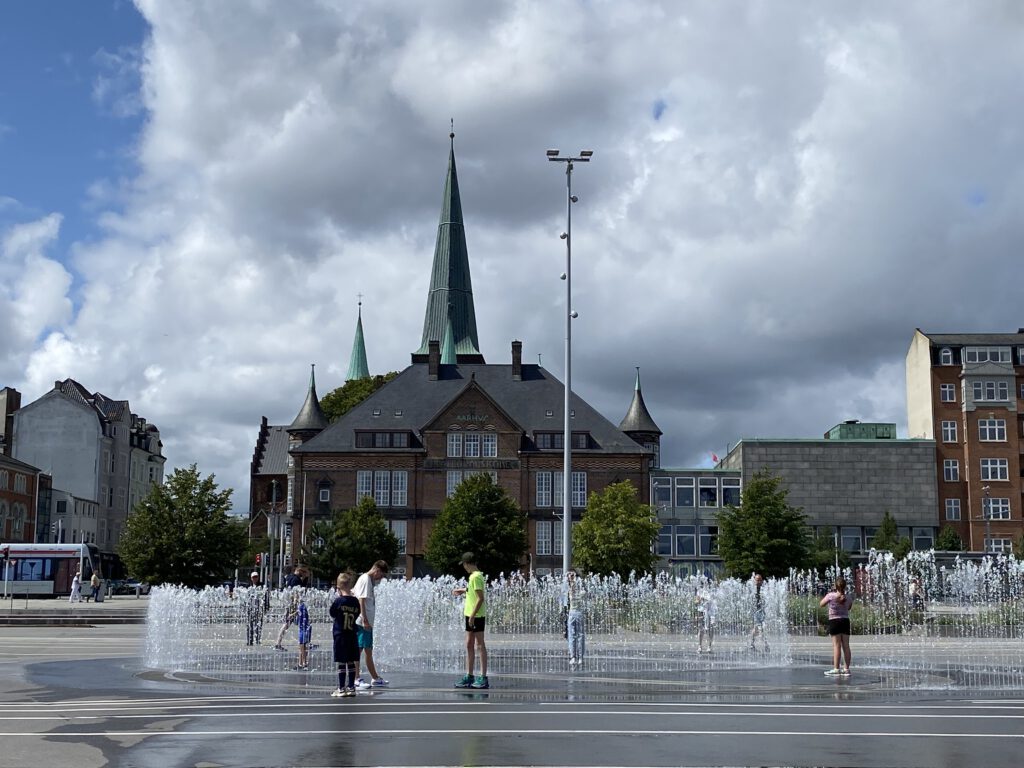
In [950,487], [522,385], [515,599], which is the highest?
[522,385]

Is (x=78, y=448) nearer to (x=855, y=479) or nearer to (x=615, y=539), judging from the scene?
(x=615, y=539)

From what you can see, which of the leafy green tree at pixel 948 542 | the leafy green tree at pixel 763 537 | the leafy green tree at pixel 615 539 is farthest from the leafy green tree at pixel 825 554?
the leafy green tree at pixel 615 539

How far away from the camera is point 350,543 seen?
71500mm

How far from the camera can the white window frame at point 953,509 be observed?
86875 millimetres

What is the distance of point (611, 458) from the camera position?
82688 mm

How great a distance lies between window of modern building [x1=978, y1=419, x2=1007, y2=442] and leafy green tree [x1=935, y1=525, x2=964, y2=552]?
976 cm

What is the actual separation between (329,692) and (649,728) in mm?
5709

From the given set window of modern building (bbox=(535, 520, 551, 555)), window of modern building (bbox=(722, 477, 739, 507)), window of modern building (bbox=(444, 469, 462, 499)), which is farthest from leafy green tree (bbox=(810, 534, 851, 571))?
window of modern building (bbox=(444, 469, 462, 499))

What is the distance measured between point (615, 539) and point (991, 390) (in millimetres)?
40977

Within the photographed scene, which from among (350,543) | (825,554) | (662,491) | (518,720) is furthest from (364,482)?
Result: (518,720)

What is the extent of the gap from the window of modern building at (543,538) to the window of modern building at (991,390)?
112 feet

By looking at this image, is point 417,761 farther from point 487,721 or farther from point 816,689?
point 816,689

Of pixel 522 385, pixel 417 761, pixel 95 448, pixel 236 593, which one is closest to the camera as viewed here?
pixel 417 761

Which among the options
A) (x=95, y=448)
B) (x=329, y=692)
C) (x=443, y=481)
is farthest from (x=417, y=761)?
(x=95, y=448)
